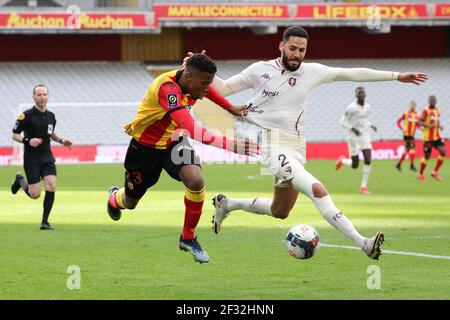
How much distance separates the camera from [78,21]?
42062 mm

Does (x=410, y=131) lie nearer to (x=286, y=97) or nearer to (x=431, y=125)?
(x=431, y=125)

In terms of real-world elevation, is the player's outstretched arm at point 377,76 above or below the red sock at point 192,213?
above

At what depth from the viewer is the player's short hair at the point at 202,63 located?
33.1ft

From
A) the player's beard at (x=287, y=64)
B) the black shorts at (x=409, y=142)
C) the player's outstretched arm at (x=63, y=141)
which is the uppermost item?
the player's beard at (x=287, y=64)

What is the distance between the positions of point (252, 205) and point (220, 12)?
3230 centimetres

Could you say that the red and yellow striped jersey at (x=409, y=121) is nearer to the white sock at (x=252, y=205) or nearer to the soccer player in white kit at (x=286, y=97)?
the white sock at (x=252, y=205)

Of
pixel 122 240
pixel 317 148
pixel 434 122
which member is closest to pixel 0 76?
pixel 317 148

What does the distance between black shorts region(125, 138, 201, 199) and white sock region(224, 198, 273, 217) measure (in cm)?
113

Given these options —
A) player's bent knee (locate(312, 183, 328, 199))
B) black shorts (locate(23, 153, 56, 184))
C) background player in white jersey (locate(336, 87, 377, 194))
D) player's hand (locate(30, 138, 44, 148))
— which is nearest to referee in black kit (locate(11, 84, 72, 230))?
black shorts (locate(23, 153, 56, 184))

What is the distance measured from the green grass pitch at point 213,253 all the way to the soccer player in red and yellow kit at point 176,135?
27.0 inches

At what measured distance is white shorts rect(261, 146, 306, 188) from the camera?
10859 millimetres

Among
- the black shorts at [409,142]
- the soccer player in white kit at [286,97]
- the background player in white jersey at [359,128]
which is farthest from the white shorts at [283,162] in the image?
the black shorts at [409,142]
